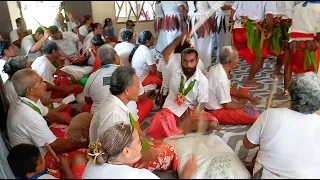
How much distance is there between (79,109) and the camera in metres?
2.88

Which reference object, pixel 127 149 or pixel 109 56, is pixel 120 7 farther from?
pixel 109 56

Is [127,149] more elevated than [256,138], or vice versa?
[127,149]

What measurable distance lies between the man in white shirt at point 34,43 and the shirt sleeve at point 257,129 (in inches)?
47.0

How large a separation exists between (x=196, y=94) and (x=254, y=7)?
1.15 m

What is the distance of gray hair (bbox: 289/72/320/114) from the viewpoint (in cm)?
155

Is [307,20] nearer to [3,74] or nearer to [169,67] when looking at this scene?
[169,67]

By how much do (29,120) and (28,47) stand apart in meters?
0.45

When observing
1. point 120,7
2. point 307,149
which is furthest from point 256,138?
point 120,7

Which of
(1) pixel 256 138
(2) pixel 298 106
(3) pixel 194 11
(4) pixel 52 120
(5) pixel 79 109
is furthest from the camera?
(5) pixel 79 109

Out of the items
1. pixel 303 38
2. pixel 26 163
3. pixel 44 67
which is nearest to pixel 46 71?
pixel 44 67

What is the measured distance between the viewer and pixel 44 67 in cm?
206

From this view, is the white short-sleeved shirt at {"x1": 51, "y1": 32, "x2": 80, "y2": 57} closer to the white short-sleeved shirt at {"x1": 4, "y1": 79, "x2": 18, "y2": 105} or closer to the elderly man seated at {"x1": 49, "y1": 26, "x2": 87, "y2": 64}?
the elderly man seated at {"x1": 49, "y1": 26, "x2": 87, "y2": 64}

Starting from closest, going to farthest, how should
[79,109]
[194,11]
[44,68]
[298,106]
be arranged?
[194,11], [298,106], [44,68], [79,109]

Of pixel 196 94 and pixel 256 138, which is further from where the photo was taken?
pixel 196 94
